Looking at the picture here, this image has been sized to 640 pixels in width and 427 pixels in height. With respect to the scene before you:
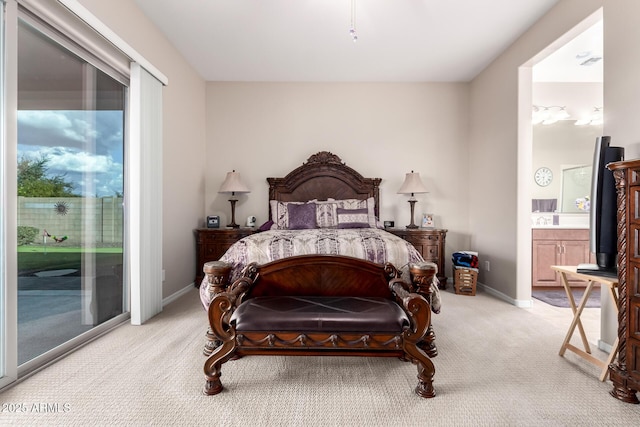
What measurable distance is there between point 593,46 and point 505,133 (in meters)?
1.32

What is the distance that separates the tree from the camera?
199cm

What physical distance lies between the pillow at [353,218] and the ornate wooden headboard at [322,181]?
1.92 feet

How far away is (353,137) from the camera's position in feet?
15.4

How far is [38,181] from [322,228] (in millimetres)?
2637

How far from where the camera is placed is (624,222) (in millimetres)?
1765

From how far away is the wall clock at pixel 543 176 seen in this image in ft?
15.4

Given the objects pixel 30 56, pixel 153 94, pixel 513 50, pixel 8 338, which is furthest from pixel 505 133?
pixel 8 338

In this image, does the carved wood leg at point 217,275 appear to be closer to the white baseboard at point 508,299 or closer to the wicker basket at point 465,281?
the wicker basket at point 465,281

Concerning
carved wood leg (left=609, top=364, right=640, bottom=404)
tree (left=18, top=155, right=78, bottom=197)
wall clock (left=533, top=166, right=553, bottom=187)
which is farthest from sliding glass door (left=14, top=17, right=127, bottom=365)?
wall clock (left=533, top=166, right=553, bottom=187)

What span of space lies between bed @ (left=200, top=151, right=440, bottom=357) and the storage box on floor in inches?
45.5

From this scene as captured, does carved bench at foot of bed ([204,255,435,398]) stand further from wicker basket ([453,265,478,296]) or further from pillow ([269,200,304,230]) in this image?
wicker basket ([453,265,478,296])

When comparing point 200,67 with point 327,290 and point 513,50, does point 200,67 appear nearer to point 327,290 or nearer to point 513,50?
point 327,290

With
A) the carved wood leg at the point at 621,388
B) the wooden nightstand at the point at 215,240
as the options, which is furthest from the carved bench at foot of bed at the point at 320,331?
the wooden nightstand at the point at 215,240

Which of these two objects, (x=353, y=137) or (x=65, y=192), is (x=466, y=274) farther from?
(x=65, y=192)
